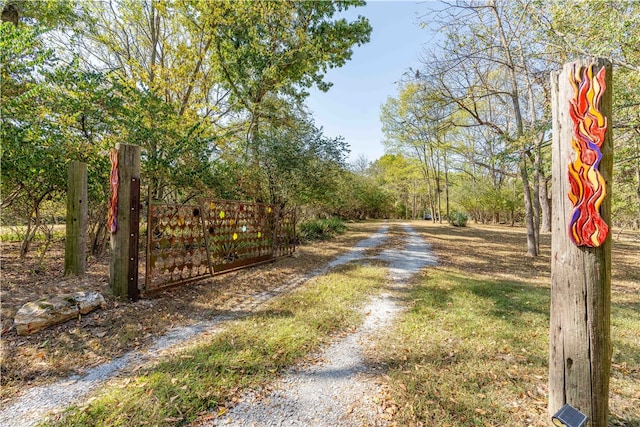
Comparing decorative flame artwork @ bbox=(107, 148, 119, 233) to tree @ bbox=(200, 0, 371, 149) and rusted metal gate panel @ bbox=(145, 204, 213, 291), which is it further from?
tree @ bbox=(200, 0, 371, 149)

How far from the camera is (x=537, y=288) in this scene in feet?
18.1

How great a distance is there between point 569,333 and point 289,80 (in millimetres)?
11337

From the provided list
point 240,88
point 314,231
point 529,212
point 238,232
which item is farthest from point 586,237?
point 314,231

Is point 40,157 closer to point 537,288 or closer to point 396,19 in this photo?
point 396,19

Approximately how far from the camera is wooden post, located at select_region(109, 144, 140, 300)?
4.10 meters

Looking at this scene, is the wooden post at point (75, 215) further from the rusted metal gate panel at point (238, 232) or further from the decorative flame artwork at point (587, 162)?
the decorative flame artwork at point (587, 162)

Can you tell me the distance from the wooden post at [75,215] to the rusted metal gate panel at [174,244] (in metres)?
1.33

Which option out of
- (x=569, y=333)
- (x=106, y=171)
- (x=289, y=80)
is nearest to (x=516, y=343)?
(x=569, y=333)

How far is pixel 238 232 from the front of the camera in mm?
6598

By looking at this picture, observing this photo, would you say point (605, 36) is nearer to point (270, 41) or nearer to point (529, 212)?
point (529, 212)

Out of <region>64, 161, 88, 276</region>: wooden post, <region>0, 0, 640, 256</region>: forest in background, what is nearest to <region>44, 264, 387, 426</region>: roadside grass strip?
<region>64, 161, 88, 276</region>: wooden post

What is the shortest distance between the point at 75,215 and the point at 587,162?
6.86 meters

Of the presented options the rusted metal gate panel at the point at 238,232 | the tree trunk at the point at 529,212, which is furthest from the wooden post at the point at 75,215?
the tree trunk at the point at 529,212

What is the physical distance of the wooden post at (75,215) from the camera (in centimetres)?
486
